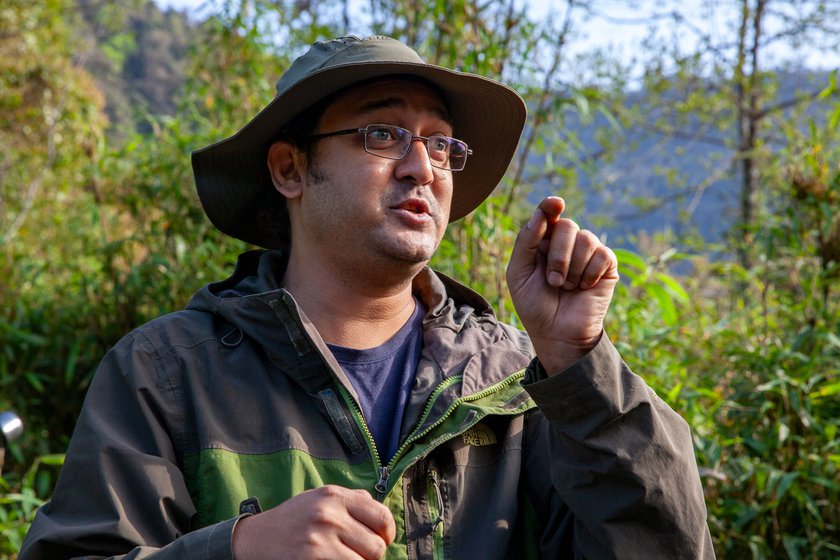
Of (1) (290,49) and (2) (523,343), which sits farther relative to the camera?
(1) (290,49)

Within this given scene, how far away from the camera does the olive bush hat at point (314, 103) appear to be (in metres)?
2.16

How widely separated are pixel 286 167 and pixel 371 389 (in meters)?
0.67

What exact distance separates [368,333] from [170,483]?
62 cm

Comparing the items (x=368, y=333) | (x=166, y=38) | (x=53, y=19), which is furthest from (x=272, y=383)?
(x=166, y=38)

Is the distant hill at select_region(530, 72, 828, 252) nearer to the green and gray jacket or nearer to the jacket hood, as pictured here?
the jacket hood

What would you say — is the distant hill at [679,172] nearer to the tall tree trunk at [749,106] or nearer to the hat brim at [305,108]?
the tall tree trunk at [749,106]

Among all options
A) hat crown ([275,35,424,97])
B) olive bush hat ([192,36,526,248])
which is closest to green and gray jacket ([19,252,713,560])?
olive bush hat ([192,36,526,248])

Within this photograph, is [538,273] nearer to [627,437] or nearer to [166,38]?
[627,437]

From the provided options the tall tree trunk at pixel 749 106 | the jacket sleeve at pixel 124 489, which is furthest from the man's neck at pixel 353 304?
the tall tree trunk at pixel 749 106

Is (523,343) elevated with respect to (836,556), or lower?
elevated

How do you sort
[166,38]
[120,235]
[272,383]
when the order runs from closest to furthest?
[272,383]
[120,235]
[166,38]

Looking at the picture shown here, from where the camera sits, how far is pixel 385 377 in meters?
2.13

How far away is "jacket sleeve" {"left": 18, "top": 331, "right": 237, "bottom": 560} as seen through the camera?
1.66 meters

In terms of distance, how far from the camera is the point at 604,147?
858 centimetres
